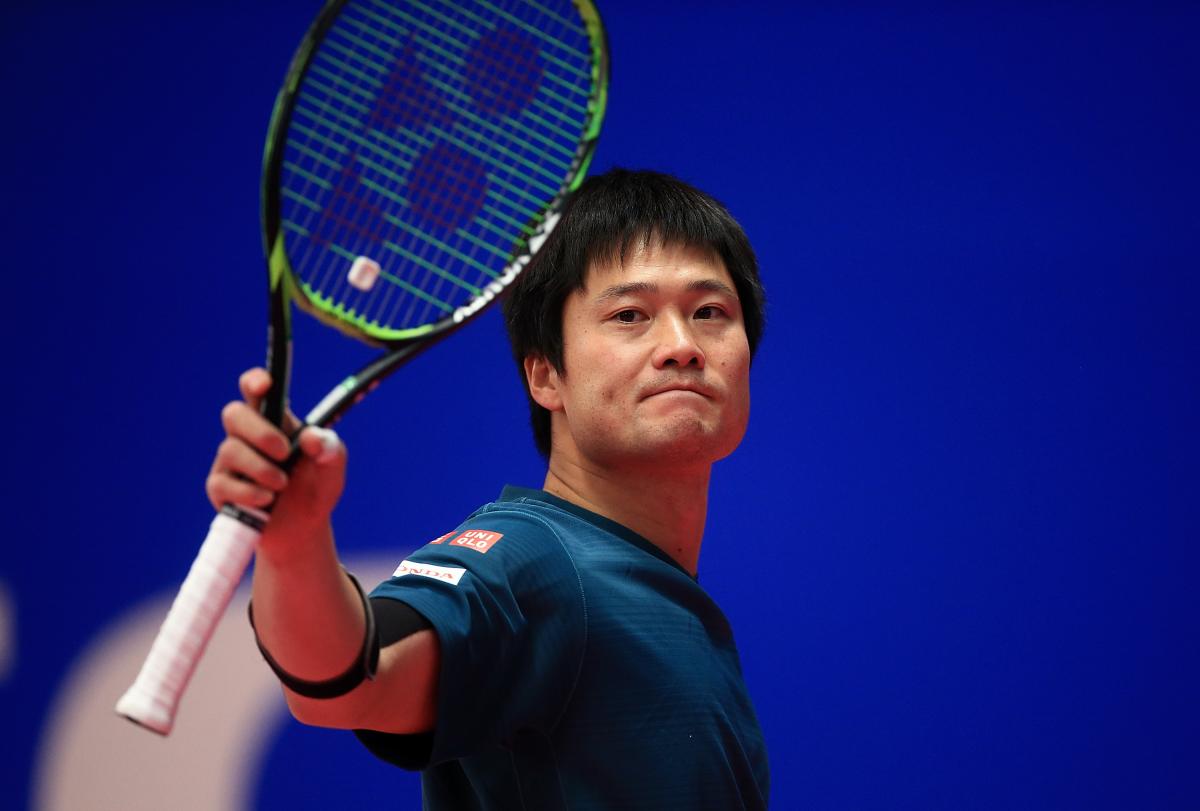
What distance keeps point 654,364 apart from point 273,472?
55 cm

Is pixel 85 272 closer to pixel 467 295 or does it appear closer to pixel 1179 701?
pixel 467 295

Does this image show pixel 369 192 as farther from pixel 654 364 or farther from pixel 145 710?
pixel 145 710

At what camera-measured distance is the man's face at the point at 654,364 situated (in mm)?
1198

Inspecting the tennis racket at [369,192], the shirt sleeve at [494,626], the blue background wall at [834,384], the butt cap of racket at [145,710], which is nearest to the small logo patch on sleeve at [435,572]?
the shirt sleeve at [494,626]

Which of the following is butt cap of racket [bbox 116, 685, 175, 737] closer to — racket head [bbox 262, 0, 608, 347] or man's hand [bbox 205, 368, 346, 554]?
man's hand [bbox 205, 368, 346, 554]

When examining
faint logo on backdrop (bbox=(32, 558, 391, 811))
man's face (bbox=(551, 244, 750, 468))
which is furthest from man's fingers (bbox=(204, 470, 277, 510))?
faint logo on backdrop (bbox=(32, 558, 391, 811))

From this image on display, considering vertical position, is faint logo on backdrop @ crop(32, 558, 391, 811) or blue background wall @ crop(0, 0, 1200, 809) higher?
blue background wall @ crop(0, 0, 1200, 809)

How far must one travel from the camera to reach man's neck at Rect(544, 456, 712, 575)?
1237 mm

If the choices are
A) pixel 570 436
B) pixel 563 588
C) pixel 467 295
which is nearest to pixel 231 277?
pixel 467 295

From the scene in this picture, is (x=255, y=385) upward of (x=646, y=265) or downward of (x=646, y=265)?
downward

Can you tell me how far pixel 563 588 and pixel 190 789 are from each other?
126cm

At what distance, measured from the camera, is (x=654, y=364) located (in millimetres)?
1200

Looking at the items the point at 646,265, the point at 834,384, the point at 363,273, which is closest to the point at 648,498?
the point at 646,265

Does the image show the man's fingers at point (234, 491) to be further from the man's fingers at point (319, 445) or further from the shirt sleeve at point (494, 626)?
the shirt sleeve at point (494, 626)
